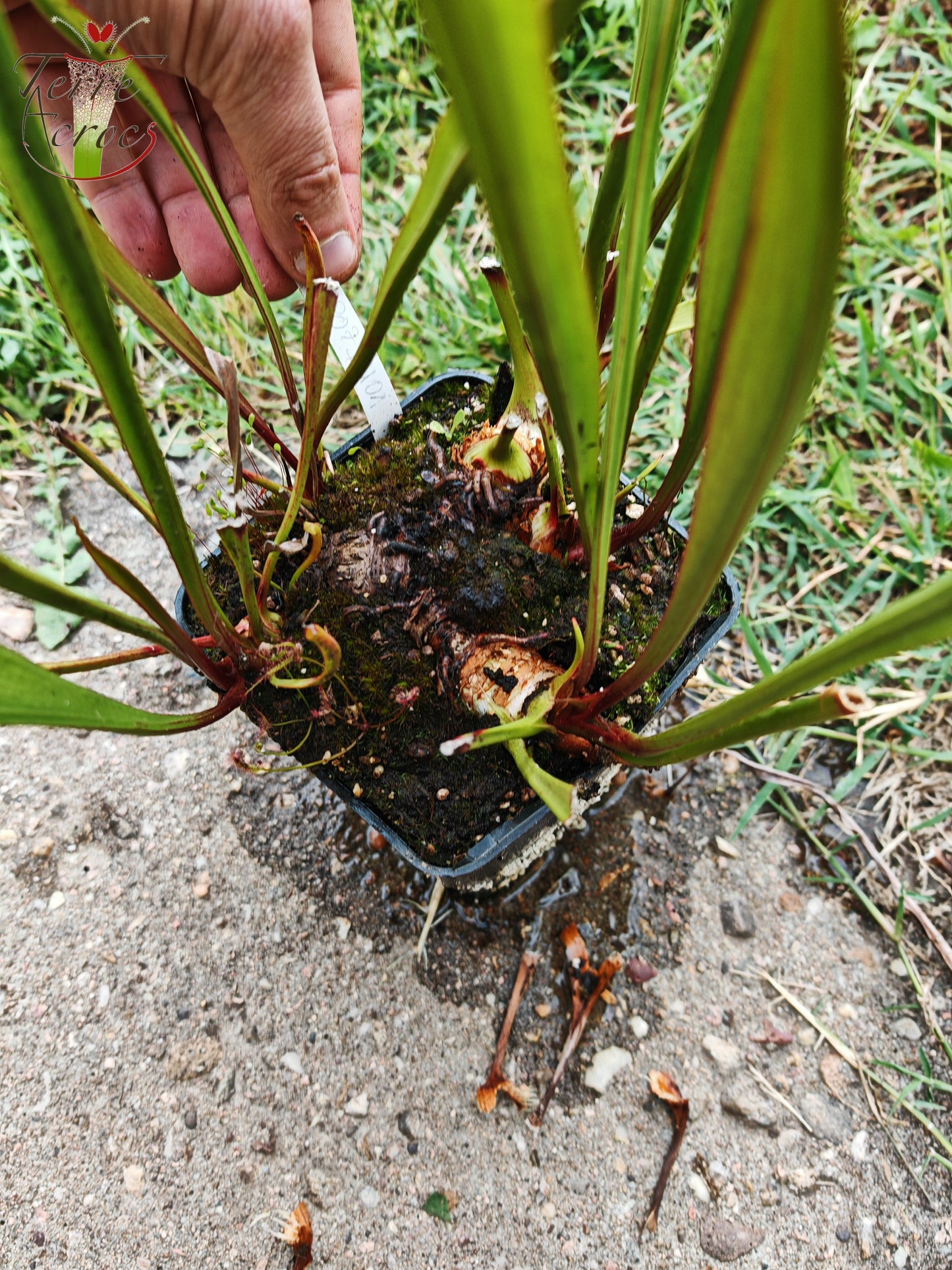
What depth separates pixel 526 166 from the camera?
0.87 ft

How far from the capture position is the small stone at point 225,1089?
822 millimetres

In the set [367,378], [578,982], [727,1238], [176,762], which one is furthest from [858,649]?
[176,762]

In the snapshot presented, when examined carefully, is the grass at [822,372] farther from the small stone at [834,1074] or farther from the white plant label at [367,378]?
the white plant label at [367,378]

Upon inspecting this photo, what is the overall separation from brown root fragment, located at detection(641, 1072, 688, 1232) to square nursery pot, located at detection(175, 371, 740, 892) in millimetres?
273

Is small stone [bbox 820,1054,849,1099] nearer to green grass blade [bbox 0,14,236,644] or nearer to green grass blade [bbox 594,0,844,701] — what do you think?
green grass blade [bbox 594,0,844,701]

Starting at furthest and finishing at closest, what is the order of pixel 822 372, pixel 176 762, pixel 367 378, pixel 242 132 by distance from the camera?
pixel 822 372, pixel 176 762, pixel 367 378, pixel 242 132

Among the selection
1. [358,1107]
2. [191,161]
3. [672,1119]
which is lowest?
[672,1119]

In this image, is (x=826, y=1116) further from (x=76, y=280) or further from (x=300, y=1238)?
(x=76, y=280)

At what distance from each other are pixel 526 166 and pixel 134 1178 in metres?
0.96

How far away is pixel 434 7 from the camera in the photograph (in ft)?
0.76

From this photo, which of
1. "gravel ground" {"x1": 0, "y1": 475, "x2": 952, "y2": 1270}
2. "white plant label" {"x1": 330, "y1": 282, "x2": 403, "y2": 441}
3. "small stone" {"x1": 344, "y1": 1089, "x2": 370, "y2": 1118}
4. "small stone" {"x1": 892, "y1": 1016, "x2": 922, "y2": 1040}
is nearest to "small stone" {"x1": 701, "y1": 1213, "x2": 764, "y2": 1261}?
"gravel ground" {"x1": 0, "y1": 475, "x2": 952, "y2": 1270}

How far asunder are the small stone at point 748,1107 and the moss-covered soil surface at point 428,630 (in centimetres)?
46

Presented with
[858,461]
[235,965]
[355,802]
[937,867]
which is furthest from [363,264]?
[937,867]

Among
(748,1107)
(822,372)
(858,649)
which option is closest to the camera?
(858,649)
